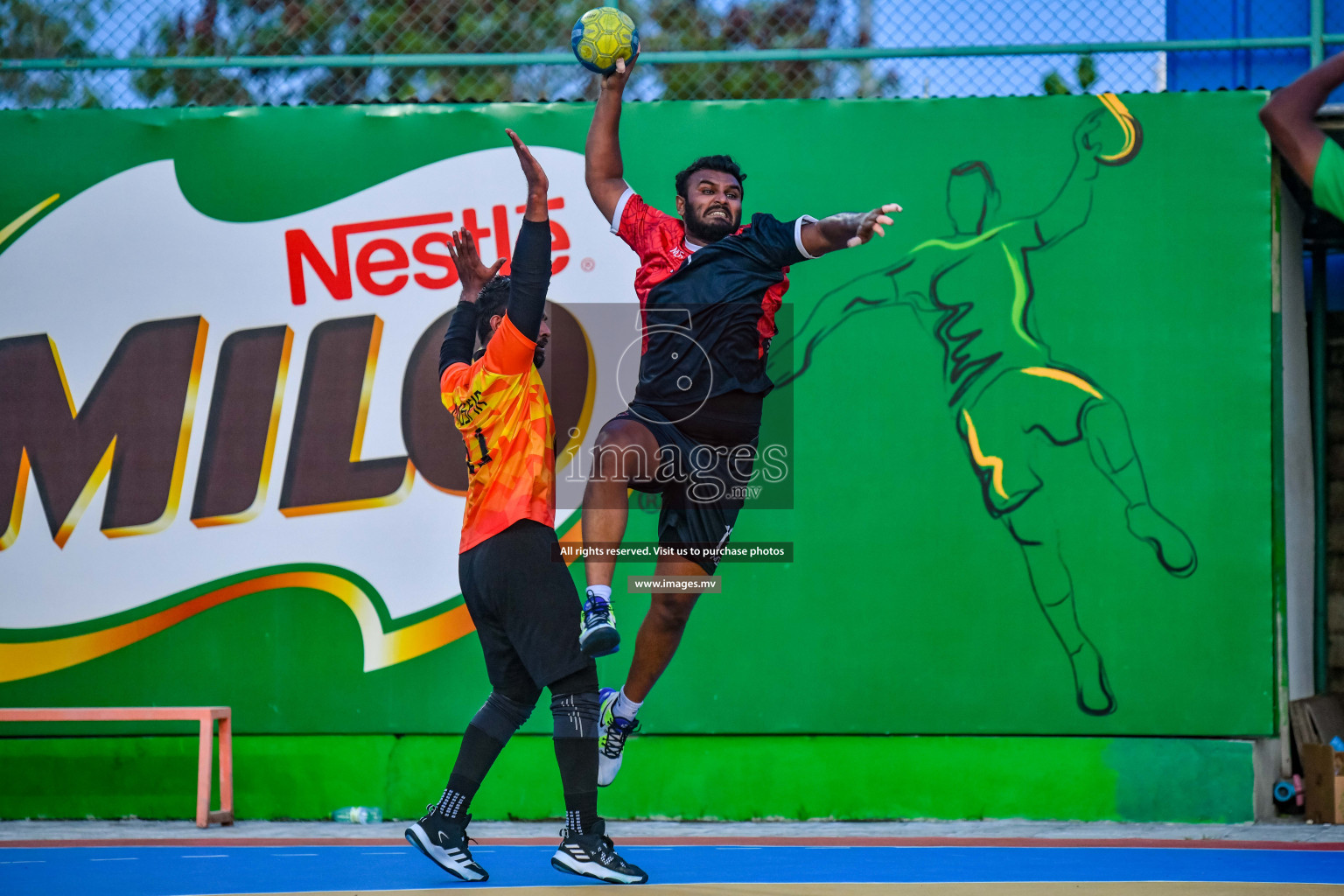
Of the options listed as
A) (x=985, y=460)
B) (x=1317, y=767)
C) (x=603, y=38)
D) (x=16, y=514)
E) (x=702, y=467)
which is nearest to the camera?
(x=603, y=38)

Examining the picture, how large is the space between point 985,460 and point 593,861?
121 inches

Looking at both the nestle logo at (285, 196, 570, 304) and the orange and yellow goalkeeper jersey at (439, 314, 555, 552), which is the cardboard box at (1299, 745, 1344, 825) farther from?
the nestle logo at (285, 196, 570, 304)

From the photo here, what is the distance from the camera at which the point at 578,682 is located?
4.65 metres

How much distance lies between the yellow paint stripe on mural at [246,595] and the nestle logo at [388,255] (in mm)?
1579

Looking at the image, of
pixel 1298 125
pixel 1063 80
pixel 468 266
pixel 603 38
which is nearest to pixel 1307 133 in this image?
pixel 1298 125

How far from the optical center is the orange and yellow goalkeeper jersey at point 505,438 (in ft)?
15.7

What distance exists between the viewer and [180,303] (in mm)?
6684

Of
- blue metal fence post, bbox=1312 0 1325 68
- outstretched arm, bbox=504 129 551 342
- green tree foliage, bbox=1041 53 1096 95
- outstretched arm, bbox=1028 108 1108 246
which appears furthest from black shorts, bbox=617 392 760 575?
blue metal fence post, bbox=1312 0 1325 68

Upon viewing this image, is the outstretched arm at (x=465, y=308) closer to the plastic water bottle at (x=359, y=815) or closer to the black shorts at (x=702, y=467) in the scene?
the black shorts at (x=702, y=467)

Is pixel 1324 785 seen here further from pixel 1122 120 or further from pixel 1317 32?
pixel 1317 32

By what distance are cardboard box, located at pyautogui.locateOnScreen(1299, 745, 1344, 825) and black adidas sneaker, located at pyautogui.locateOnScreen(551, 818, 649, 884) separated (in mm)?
3721

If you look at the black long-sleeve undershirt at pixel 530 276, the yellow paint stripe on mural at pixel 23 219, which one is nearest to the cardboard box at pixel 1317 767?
the black long-sleeve undershirt at pixel 530 276

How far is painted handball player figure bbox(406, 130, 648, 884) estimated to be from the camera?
461cm

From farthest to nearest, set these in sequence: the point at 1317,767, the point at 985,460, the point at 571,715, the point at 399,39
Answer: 1. the point at 399,39
2. the point at 985,460
3. the point at 1317,767
4. the point at 571,715
